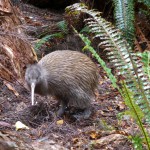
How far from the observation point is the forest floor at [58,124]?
13.0 ft

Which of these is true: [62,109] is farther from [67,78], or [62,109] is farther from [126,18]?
[126,18]

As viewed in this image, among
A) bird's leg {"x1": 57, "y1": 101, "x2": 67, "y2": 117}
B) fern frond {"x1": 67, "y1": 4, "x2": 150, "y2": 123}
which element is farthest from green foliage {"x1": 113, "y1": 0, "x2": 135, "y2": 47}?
fern frond {"x1": 67, "y1": 4, "x2": 150, "y2": 123}

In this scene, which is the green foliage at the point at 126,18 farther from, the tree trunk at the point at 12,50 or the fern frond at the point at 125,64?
the fern frond at the point at 125,64

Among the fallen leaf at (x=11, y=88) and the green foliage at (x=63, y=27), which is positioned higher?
the green foliage at (x=63, y=27)

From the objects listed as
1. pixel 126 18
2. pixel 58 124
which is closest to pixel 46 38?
pixel 126 18

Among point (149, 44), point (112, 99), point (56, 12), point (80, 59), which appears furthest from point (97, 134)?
point (56, 12)

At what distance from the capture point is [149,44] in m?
6.66

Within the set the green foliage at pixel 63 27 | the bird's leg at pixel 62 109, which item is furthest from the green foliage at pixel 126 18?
the bird's leg at pixel 62 109

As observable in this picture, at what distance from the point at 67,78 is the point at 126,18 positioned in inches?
77.3

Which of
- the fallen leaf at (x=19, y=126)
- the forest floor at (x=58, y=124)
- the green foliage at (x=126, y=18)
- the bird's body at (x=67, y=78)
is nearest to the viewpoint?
the forest floor at (x=58, y=124)

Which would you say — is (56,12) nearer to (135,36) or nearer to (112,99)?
(135,36)

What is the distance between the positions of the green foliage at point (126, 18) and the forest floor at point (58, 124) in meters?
0.94

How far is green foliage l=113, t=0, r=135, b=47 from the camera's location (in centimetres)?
649

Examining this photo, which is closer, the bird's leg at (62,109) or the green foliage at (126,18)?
the bird's leg at (62,109)
